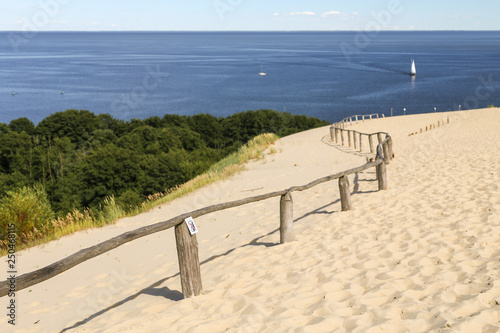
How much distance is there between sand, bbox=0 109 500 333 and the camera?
4871 millimetres

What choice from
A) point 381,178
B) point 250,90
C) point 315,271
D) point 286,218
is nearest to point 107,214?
point 286,218

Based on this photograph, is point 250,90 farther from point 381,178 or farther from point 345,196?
point 345,196

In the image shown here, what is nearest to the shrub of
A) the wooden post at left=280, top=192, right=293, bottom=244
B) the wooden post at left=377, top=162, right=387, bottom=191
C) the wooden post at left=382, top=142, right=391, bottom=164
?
the wooden post at left=280, top=192, right=293, bottom=244

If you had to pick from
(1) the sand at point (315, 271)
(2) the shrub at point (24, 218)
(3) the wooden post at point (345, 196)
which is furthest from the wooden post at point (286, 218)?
(2) the shrub at point (24, 218)

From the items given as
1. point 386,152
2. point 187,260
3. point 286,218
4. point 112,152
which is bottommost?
point 112,152

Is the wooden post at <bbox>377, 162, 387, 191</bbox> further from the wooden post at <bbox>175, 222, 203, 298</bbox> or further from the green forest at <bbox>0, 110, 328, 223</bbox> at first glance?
the green forest at <bbox>0, 110, 328, 223</bbox>

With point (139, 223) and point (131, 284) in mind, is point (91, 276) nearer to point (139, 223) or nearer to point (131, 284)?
point (131, 284)

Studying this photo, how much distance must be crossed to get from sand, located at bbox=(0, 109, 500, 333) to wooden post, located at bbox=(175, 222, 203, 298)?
19 centimetres

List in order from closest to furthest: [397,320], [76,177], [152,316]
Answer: [397,320]
[152,316]
[76,177]

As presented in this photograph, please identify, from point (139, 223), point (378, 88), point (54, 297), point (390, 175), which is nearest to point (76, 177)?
point (139, 223)

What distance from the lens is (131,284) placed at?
7.37 meters

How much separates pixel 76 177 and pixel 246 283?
32490 mm

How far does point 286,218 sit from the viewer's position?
812 centimetres

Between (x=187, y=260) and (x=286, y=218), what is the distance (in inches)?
108
